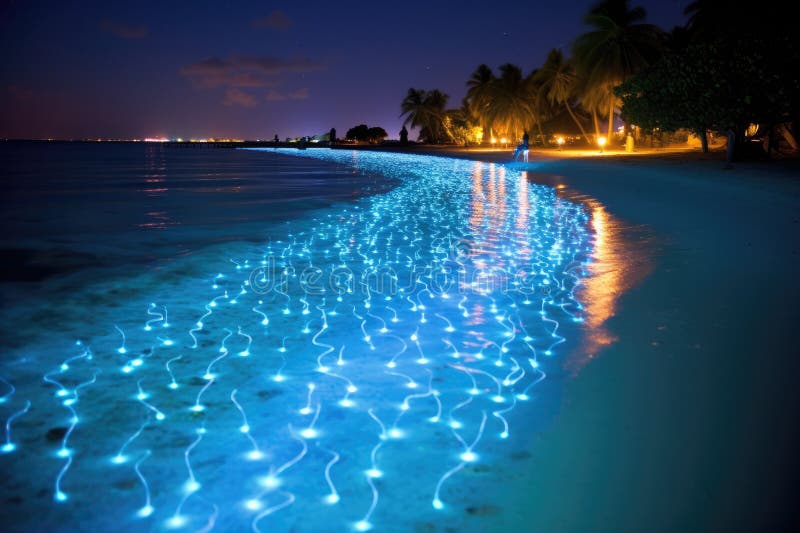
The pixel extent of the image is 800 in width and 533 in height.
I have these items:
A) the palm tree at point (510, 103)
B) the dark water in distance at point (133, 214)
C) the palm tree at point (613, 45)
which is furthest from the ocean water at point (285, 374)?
the palm tree at point (510, 103)

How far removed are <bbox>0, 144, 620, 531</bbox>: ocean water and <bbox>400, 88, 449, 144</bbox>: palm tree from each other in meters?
68.2

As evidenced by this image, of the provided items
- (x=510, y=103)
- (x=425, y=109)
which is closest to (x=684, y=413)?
(x=510, y=103)

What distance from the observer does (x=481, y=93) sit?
5819cm

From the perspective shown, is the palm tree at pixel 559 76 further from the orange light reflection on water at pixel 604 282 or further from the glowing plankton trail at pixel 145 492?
the glowing plankton trail at pixel 145 492

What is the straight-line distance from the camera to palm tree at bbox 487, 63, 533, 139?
2061 inches

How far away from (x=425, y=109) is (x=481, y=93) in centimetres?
1705

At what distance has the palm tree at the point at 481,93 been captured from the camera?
55688mm

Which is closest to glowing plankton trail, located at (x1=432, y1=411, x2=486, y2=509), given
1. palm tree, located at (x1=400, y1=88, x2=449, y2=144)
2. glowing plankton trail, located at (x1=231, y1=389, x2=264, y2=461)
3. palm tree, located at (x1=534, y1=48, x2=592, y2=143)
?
glowing plankton trail, located at (x1=231, y1=389, x2=264, y2=461)

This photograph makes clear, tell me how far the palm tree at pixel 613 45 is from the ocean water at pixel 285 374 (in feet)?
95.8

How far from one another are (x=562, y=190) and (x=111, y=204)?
12799 millimetres

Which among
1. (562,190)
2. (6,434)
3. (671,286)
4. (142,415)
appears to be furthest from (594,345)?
(562,190)

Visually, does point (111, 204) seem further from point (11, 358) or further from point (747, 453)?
point (747, 453)

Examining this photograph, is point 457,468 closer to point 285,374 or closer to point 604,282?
point 285,374

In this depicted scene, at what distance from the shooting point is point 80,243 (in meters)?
9.45
